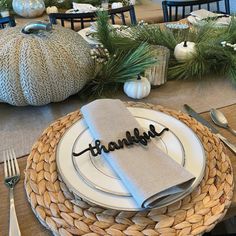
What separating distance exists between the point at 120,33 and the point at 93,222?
0.63m

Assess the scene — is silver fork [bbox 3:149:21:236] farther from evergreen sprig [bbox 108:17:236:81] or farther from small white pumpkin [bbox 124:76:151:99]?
evergreen sprig [bbox 108:17:236:81]

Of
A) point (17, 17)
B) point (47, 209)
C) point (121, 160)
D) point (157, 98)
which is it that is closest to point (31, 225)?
point (47, 209)

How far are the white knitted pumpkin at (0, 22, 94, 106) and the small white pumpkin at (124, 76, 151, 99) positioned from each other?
0.36 ft

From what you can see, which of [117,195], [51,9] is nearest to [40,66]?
[117,195]

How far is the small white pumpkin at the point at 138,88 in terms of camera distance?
0.71m

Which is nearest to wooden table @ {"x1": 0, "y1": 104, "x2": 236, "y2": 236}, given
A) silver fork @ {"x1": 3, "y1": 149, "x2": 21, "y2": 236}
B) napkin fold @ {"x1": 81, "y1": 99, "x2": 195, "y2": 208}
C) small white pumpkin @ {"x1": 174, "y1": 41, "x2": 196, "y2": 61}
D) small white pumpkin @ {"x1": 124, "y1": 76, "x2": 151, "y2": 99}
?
silver fork @ {"x1": 3, "y1": 149, "x2": 21, "y2": 236}

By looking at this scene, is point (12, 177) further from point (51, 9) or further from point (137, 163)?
point (51, 9)

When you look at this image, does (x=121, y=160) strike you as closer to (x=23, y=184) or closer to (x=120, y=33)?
(x=23, y=184)

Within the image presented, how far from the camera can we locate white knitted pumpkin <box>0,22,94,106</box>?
0.63 m

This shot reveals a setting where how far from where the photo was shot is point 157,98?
2.47 feet

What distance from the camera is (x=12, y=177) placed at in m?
0.50

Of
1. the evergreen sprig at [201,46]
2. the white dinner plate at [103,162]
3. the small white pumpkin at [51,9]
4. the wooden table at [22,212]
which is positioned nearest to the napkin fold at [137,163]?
the white dinner plate at [103,162]

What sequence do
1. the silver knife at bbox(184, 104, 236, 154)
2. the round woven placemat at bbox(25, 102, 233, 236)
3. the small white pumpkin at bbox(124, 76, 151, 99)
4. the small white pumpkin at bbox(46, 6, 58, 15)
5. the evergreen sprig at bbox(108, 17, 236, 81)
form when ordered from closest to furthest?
the round woven placemat at bbox(25, 102, 233, 236), the silver knife at bbox(184, 104, 236, 154), the small white pumpkin at bbox(124, 76, 151, 99), the evergreen sprig at bbox(108, 17, 236, 81), the small white pumpkin at bbox(46, 6, 58, 15)

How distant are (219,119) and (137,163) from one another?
0.95 feet
